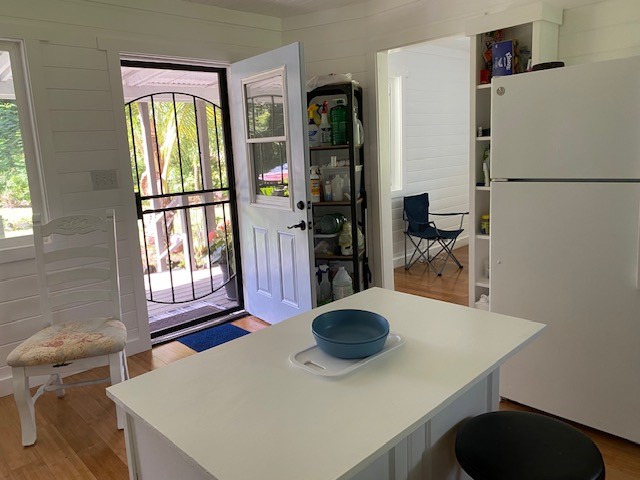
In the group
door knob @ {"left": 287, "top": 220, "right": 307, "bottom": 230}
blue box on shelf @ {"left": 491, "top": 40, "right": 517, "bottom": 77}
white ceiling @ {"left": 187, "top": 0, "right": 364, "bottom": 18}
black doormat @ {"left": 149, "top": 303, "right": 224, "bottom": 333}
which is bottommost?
black doormat @ {"left": 149, "top": 303, "right": 224, "bottom": 333}

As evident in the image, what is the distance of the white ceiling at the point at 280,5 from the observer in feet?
11.2

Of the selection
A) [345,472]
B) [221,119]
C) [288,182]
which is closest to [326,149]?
[288,182]

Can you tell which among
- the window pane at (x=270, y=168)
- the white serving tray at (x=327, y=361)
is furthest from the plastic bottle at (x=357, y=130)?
the white serving tray at (x=327, y=361)

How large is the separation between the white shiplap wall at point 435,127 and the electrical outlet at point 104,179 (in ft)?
9.71

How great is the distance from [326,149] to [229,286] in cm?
153

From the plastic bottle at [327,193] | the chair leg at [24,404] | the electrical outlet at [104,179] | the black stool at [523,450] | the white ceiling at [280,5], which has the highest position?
the white ceiling at [280,5]

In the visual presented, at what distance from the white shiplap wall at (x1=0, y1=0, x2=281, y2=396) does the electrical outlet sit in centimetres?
3

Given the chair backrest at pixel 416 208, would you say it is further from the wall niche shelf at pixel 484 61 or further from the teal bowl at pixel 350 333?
the teal bowl at pixel 350 333

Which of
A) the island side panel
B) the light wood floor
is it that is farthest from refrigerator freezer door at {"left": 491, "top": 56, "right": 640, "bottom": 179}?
the light wood floor

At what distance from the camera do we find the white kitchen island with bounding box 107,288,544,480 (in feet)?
3.15

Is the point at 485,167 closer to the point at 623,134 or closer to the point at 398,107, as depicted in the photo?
the point at 623,134

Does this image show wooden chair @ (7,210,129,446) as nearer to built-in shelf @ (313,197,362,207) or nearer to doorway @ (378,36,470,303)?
built-in shelf @ (313,197,362,207)

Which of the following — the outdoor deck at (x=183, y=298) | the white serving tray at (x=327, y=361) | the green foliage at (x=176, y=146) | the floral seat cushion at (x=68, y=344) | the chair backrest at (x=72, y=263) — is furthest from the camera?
the outdoor deck at (x=183, y=298)

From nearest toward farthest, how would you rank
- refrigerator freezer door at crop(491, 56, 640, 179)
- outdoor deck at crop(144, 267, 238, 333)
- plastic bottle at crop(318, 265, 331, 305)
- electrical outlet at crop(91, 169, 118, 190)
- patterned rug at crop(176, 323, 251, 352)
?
refrigerator freezer door at crop(491, 56, 640, 179) → electrical outlet at crop(91, 169, 118, 190) → patterned rug at crop(176, 323, 251, 352) → plastic bottle at crop(318, 265, 331, 305) → outdoor deck at crop(144, 267, 238, 333)
